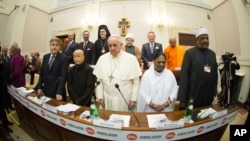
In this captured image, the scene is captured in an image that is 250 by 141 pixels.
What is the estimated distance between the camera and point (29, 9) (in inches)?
63.2

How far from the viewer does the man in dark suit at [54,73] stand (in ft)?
5.50

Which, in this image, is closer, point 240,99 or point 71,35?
point 240,99

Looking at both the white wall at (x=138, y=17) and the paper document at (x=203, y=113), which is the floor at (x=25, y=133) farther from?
the white wall at (x=138, y=17)

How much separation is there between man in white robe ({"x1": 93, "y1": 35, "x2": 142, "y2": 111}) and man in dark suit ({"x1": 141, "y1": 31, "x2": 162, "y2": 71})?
0.73 feet

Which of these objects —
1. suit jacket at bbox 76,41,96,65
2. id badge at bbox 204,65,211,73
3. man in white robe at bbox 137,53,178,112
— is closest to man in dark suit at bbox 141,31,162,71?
man in white robe at bbox 137,53,178,112

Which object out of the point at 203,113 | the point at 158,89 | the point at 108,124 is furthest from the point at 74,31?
the point at 203,113

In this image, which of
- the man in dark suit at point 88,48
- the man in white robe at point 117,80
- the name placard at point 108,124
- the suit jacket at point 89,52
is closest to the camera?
the name placard at point 108,124

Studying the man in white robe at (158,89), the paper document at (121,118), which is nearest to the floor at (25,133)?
the man in white robe at (158,89)

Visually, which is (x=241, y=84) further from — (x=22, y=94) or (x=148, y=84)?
(x=22, y=94)

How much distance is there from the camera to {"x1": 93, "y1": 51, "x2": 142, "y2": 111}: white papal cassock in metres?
1.52

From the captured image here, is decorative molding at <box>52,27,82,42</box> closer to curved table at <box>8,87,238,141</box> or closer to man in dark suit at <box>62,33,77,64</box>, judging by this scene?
man in dark suit at <box>62,33,77,64</box>

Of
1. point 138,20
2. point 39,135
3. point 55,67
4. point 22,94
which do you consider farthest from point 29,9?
point 39,135

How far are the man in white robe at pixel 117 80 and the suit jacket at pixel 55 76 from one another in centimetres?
34

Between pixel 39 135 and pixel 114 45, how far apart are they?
3.62 feet
